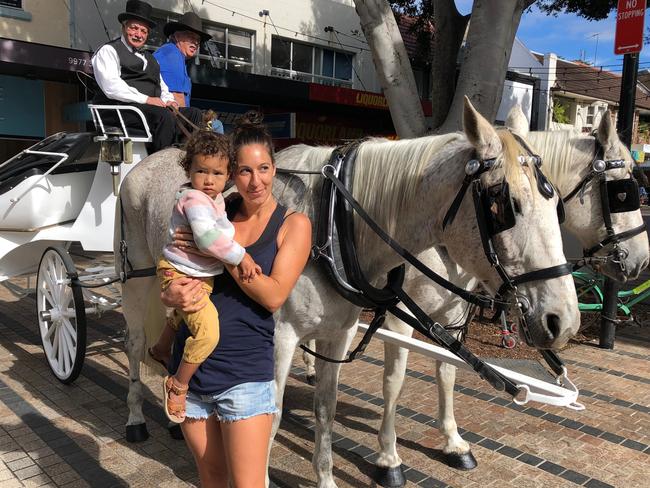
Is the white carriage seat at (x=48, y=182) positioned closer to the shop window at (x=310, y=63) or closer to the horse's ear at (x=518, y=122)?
the horse's ear at (x=518, y=122)

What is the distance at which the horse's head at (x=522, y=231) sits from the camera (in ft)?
5.98

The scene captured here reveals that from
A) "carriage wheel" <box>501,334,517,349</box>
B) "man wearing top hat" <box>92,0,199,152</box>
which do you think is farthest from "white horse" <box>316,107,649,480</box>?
"man wearing top hat" <box>92,0,199,152</box>

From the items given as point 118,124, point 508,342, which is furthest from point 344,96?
point 118,124

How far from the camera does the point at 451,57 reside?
7.08 meters

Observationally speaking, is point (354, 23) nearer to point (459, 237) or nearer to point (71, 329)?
point (71, 329)

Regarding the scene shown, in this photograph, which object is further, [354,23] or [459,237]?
[354,23]

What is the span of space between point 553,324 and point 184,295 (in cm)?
129

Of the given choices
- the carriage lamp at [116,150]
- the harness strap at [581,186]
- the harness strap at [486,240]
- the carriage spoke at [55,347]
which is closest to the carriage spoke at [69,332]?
the carriage spoke at [55,347]

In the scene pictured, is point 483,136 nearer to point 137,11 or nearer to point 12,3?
point 137,11

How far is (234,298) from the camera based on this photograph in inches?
73.9

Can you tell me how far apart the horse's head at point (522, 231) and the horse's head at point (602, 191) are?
1.71 m

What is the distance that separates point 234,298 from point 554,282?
114 cm

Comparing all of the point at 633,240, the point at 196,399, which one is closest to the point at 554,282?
the point at 196,399

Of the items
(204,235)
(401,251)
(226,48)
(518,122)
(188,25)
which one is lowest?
(401,251)
